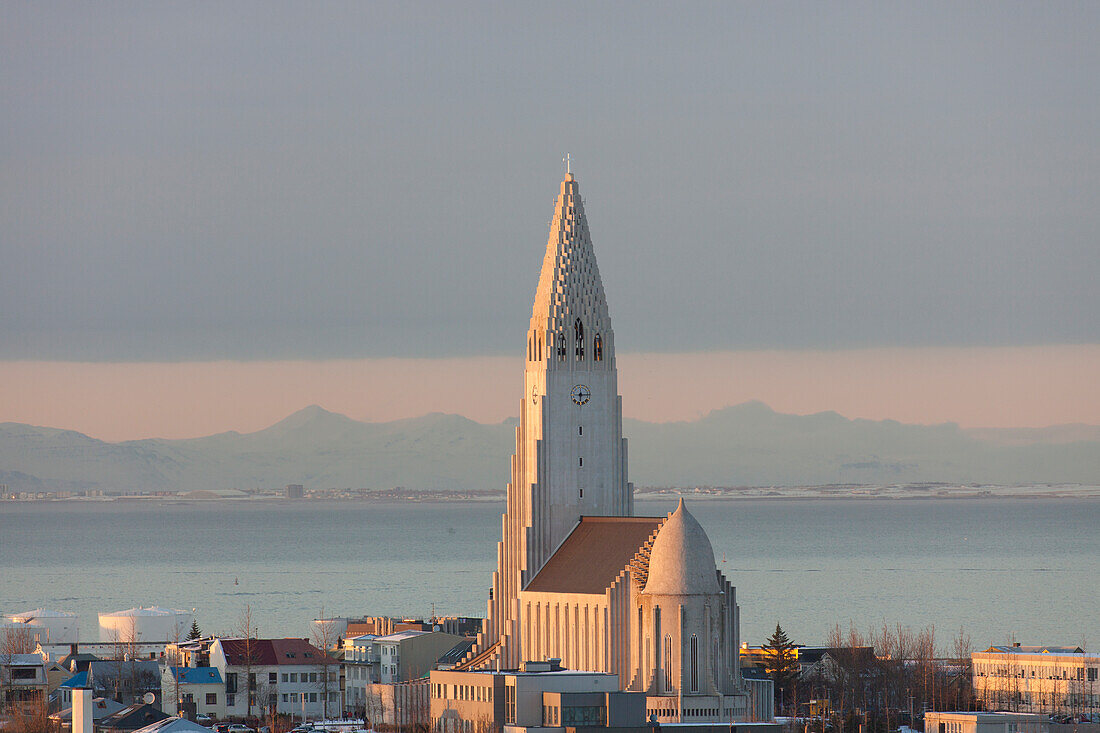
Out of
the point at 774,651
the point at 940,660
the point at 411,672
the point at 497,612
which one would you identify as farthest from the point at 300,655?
the point at 940,660

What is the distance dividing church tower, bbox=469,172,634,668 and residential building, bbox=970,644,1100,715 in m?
20.3

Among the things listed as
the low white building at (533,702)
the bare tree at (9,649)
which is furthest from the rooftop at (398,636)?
the low white building at (533,702)

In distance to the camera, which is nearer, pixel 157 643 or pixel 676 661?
pixel 676 661

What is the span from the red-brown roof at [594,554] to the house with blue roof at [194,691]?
1616 cm

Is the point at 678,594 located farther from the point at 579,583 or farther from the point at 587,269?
the point at 587,269

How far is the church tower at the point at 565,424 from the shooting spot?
331ft

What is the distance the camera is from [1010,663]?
11288cm

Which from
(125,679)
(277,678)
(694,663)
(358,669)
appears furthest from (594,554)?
(125,679)

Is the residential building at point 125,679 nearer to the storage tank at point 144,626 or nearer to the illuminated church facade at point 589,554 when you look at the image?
the illuminated church facade at point 589,554

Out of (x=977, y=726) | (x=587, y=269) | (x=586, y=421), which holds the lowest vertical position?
(x=977, y=726)

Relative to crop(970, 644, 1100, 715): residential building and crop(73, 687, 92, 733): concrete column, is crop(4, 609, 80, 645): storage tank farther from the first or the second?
crop(970, 644, 1100, 715): residential building

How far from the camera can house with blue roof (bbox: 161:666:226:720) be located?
343 ft

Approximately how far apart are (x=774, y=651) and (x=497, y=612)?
674 inches

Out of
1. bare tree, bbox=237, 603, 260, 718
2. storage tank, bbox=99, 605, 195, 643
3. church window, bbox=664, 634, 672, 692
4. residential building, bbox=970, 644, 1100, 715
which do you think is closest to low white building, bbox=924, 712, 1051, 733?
church window, bbox=664, 634, 672, 692
